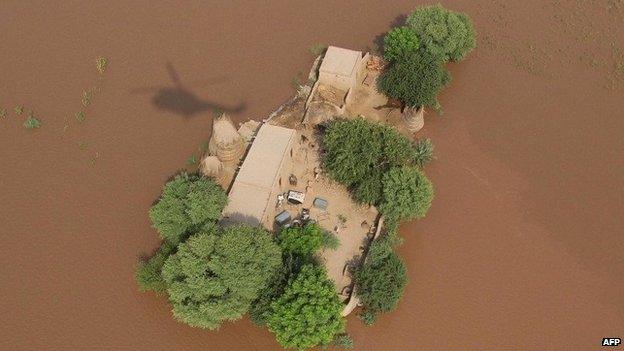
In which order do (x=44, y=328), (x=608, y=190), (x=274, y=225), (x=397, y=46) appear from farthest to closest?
(x=397, y=46) < (x=608, y=190) < (x=274, y=225) < (x=44, y=328)

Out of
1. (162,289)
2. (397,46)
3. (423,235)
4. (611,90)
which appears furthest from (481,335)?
(611,90)

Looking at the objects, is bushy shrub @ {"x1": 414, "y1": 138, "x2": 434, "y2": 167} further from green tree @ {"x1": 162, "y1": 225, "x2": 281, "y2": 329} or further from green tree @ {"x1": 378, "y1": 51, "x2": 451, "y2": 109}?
green tree @ {"x1": 162, "y1": 225, "x2": 281, "y2": 329}

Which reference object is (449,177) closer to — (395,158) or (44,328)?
(395,158)

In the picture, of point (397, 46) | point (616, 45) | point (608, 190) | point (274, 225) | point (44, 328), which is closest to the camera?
point (44, 328)

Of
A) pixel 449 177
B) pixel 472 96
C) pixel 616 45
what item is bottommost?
pixel 449 177

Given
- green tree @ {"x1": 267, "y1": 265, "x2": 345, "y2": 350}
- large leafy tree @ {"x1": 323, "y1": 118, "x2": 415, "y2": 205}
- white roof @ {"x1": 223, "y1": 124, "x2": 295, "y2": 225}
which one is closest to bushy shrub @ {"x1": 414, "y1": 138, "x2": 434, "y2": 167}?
large leafy tree @ {"x1": 323, "y1": 118, "x2": 415, "y2": 205}

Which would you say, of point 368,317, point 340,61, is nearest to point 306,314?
point 368,317
